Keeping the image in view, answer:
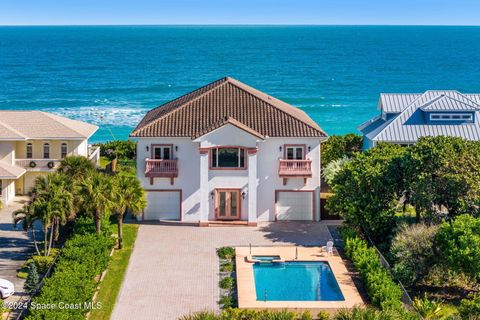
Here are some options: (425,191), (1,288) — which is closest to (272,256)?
(425,191)

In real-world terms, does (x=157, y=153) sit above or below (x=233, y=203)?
above

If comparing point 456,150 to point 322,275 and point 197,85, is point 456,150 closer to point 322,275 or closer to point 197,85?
point 322,275

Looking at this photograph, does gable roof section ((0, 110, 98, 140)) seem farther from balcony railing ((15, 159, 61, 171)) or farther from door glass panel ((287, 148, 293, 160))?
door glass panel ((287, 148, 293, 160))

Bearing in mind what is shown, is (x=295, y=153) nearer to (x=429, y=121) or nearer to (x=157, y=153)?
(x=157, y=153)

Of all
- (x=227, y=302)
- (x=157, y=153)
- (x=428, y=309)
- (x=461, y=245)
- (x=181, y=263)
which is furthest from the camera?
(x=157, y=153)

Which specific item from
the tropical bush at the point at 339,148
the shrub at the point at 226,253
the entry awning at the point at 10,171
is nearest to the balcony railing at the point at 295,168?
the shrub at the point at 226,253

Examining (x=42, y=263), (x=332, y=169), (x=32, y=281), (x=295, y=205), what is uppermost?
(x=332, y=169)

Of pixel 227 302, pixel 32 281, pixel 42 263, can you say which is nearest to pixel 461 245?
pixel 227 302

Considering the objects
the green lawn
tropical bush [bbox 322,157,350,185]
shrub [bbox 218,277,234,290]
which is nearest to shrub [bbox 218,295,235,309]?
shrub [bbox 218,277,234,290]
